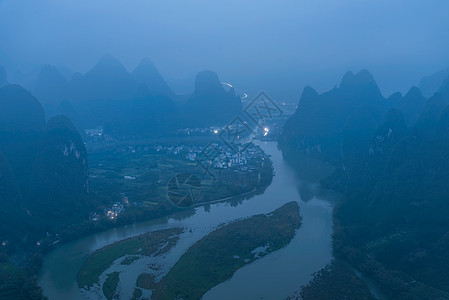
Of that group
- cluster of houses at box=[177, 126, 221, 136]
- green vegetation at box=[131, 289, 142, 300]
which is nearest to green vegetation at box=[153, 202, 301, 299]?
green vegetation at box=[131, 289, 142, 300]

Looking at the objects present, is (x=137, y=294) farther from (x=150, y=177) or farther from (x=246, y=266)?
(x=150, y=177)

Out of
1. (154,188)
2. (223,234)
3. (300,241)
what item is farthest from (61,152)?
(300,241)

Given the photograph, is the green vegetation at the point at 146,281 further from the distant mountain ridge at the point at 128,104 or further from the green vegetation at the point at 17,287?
the distant mountain ridge at the point at 128,104

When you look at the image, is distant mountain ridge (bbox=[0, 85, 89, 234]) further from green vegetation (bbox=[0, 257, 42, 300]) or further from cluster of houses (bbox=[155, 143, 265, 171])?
cluster of houses (bbox=[155, 143, 265, 171])

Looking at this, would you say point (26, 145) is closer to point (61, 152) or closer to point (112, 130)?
point (61, 152)

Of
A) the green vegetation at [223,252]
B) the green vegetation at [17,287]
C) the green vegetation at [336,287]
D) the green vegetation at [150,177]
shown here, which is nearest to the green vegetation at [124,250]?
the green vegetation at [223,252]
